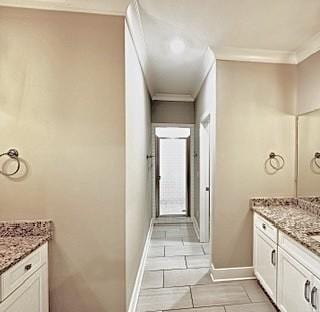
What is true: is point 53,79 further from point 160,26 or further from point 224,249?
point 224,249

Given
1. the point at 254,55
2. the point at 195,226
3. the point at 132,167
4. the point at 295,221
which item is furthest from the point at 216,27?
the point at 195,226

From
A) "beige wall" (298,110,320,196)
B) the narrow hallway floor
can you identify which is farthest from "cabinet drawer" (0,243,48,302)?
"beige wall" (298,110,320,196)

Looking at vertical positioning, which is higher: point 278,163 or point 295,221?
point 278,163

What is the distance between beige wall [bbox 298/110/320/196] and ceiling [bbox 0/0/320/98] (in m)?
0.74

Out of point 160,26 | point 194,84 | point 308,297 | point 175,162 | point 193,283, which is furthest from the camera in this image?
point 175,162

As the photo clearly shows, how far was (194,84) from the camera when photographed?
363 centimetres

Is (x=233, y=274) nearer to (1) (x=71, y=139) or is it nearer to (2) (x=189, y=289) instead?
(2) (x=189, y=289)

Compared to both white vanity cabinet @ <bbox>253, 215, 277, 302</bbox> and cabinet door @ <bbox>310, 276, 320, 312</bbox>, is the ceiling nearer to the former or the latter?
white vanity cabinet @ <bbox>253, 215, 277, 302</bbox>

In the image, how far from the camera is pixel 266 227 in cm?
212

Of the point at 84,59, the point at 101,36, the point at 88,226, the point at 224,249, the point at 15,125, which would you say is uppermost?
the point at 101,36

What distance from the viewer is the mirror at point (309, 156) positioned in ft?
7.44

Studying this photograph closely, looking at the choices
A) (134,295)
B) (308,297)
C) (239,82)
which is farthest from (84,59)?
(308,297)

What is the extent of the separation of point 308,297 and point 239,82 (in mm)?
2087

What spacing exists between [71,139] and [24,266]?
88cm
